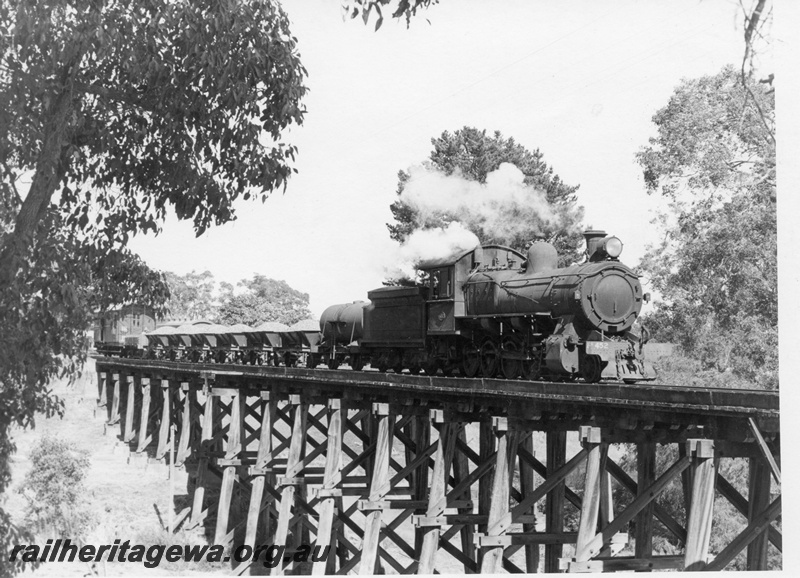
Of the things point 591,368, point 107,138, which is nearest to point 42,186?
point 107,138

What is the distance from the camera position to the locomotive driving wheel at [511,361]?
1486cm

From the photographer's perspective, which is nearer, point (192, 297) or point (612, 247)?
point (612, 247)

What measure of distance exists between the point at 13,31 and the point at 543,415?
770cm

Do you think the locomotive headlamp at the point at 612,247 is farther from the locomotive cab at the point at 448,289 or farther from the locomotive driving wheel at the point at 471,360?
the locomotive driving wheel at the point at 471,360

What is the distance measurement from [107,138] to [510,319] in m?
7.77

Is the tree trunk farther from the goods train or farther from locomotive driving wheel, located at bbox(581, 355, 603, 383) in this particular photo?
locomotive driving wheel, located at bbox(581, 355, 603, 383)

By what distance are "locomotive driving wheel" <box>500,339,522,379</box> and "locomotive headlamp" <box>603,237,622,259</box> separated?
211 centimetres

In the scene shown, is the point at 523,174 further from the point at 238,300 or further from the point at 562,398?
the point at 238,300

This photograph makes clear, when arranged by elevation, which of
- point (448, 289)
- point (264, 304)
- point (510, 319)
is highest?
point (264, 304)

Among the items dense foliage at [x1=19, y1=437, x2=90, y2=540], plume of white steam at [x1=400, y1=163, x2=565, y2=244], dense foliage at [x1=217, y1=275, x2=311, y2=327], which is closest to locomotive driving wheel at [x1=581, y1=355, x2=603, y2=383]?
dense foliage at [x1=19, y1=437, x2=90, y2=540]

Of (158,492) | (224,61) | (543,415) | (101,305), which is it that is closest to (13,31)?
(224,61)

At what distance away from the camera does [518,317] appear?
14.7 metres

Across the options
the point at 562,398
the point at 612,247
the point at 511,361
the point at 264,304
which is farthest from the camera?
the point at 264,304

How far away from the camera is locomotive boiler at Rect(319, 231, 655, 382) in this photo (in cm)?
1337
